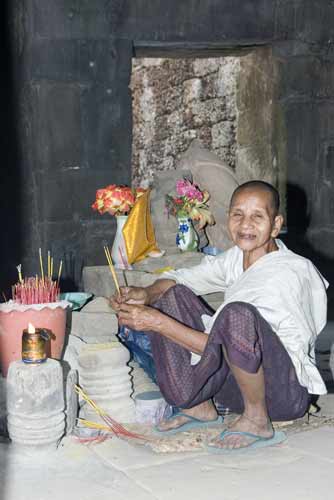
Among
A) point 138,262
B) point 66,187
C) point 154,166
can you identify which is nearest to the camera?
point 138,262

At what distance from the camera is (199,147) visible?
19.6ft

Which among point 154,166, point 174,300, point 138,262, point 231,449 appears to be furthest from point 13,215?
point 154,166

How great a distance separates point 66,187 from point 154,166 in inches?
161

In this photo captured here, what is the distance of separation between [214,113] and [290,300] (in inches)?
228

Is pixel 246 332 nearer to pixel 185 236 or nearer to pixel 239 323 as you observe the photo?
pixel 239 323

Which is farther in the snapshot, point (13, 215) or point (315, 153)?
point (315, 153)

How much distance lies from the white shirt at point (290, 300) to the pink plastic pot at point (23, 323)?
0.74m

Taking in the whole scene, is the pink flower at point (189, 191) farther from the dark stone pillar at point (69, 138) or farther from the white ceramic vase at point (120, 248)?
the dark stone pillar at point (69, 138)

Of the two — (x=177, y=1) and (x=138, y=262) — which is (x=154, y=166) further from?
(x=138, y=262)

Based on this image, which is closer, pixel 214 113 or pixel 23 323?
pixel 23 323

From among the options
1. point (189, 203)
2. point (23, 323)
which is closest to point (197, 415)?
point (23, 323)

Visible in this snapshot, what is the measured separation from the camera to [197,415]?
3562mm

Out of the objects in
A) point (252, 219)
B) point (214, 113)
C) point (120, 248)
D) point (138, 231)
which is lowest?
point (120, 248)

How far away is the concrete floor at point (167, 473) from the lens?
2.84 m
